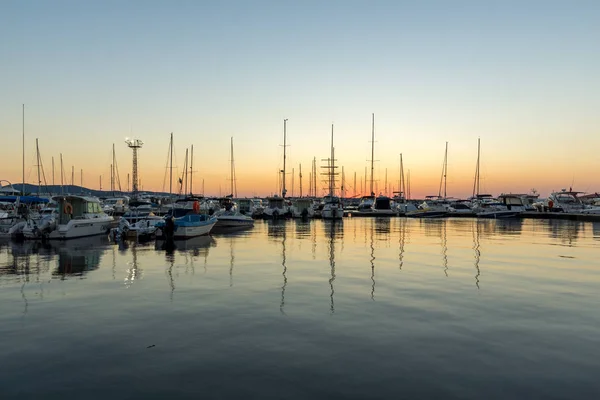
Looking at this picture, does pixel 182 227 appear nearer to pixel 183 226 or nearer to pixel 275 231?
pixel 183 226

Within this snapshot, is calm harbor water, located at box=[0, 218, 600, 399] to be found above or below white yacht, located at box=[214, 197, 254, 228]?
below

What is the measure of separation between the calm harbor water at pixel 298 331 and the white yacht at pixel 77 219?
512 inches

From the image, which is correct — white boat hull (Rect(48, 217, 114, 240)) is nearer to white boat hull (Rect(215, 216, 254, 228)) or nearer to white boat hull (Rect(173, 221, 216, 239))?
white boat hull (Rect(173, 221, 216, 239))

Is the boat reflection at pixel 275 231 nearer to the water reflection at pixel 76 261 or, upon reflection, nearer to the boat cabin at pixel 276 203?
the water reflection at pixel 76 261

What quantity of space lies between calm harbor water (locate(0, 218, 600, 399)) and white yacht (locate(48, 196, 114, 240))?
42.6 feet

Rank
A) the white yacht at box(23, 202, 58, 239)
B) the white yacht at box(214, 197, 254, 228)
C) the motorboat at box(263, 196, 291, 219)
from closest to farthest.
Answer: the white yacht at box(23, 202, 58, 239), the white yacht at box(214, 197, 254, 228), the motorboat at box(263, 196, 291, 219)

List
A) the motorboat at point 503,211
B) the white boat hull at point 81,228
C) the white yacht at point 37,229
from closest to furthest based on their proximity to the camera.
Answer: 1. the white yacht at point 37,229
2. the white boat hull at point 81,228
3. the motorboat at point 503,211

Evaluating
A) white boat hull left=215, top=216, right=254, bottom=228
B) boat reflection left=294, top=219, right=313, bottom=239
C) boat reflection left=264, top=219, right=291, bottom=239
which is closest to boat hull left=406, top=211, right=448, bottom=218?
boat reflection left=294, top=219, right=313, bottom=239

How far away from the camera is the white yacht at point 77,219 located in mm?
34438

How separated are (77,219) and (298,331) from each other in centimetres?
3120

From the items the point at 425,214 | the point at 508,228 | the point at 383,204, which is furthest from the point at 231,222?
the point at 383,204

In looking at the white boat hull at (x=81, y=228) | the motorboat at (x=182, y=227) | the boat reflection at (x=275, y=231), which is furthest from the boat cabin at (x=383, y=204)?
the white boat hull at (x=81, y=228)

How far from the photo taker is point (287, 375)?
26.8 ft

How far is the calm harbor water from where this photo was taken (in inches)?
307
